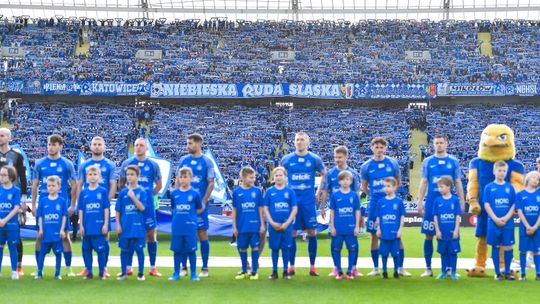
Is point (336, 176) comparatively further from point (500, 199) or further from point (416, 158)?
point (416, 158)

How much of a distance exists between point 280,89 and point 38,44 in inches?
550

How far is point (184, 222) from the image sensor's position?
36.2 feet

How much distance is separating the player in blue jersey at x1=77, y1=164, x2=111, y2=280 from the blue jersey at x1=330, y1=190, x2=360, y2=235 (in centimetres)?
303

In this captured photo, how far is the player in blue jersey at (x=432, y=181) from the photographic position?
38.0ft

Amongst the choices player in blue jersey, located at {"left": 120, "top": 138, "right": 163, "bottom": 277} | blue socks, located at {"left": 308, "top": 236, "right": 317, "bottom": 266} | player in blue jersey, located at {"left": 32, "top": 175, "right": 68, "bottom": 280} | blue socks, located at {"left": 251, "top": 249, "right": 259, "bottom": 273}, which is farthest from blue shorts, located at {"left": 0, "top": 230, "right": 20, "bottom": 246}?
blue socks, located at {"left": 308, "top": 236, "right": 317, "bottom": 266}

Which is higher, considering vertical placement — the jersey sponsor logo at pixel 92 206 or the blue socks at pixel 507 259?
the jersey sponsor logo at pixel 92 206

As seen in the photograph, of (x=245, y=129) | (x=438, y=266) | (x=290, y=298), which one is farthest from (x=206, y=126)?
(x=290, y=298)

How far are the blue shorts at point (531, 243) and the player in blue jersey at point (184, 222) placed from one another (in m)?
4.32

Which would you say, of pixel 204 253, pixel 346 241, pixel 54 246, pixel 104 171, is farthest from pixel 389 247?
pixel 54 246

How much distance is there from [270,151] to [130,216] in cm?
2504

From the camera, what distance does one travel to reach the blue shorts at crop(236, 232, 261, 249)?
1127 cm

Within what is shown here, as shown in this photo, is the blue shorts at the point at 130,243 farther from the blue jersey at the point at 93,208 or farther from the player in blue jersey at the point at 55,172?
the player in blue jersey at the point at 55,172

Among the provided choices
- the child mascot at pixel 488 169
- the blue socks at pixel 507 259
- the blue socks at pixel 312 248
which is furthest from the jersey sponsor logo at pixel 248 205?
the blue socks at pixel 507 259

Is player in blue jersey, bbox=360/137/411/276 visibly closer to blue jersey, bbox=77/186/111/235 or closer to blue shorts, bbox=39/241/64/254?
blue jersey, bbox=77/186/111/235
